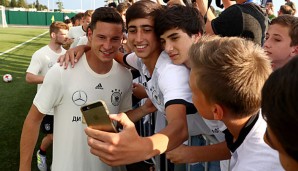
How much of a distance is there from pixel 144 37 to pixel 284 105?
1.55 metres

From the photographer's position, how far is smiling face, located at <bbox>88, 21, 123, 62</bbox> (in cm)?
244

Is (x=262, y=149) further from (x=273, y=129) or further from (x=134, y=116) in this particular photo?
(x=134, y=116)

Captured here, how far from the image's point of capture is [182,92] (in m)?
1.76

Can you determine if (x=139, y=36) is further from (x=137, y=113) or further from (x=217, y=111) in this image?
(x=217, y=111)

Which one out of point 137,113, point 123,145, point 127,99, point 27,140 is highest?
point 123,145

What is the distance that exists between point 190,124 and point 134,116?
0.58 metres

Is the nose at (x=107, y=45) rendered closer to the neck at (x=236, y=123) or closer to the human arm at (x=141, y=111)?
the human arm at (x=141, y=111)

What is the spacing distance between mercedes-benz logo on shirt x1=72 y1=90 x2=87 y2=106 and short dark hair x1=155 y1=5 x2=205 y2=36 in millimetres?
696

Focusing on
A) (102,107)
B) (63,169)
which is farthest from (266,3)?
(102,107)

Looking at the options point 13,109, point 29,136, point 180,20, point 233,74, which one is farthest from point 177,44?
point 13,109

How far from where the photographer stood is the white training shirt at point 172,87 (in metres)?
1.75

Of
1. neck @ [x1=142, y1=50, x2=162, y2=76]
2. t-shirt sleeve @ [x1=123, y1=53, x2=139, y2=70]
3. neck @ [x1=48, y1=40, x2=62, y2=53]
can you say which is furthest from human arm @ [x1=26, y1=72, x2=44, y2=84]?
neck @ [x1=142, y1=50, x2=162, y2=76]

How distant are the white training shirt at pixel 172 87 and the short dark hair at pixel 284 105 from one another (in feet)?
2.60

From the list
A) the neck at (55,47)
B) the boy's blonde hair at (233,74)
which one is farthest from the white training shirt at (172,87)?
the neck at (55,47)
